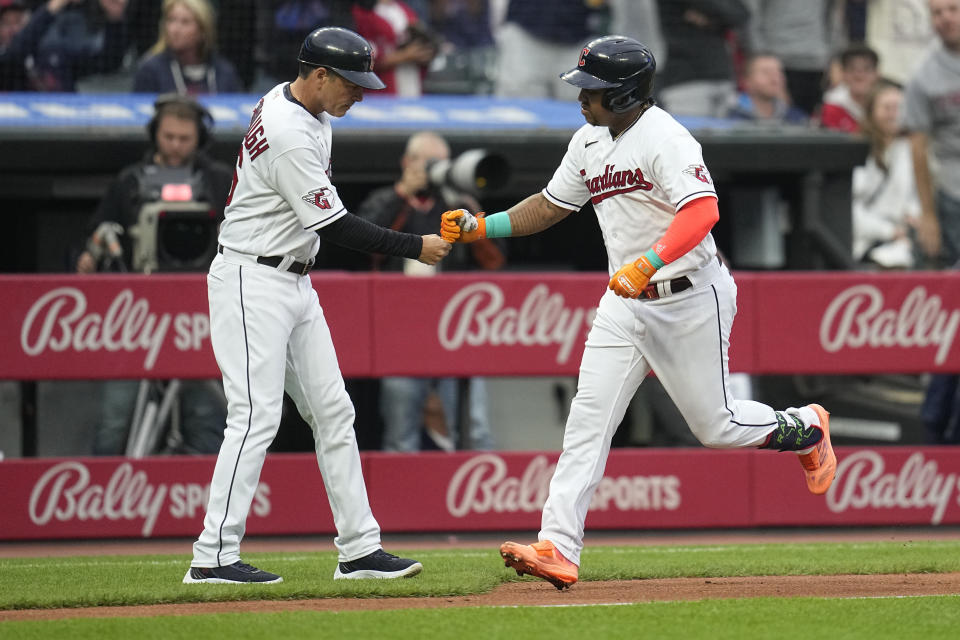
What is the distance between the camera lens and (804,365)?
Result: 29.8 ft

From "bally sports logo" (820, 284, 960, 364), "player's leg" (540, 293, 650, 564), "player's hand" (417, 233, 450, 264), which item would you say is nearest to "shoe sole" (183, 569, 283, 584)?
"player's leg" (540, 293, 650, 564)

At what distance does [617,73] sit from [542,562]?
6.14 ft

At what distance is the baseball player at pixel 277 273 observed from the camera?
19.2 ft

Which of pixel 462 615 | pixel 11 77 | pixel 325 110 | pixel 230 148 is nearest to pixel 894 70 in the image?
pixel 230 148

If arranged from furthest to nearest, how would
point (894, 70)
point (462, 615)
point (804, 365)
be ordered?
point (894, 70) < point (804, 365) < point (462, 615)

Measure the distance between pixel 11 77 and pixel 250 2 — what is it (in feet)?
6.19

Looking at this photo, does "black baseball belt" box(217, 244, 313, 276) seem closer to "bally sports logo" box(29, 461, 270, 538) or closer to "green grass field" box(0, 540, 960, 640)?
"green grass field" box(0, 540, 960, 640)

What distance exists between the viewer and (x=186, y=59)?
10711mm

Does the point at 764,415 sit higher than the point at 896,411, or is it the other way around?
the point at 764,415

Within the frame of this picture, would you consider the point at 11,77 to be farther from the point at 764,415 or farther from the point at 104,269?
the point at 764,415

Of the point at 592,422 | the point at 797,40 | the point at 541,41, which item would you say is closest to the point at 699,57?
the point at 541,41

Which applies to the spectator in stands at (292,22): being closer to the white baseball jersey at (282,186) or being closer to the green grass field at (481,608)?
the green grass field at (481,608)

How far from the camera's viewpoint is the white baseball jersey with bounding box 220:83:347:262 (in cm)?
580

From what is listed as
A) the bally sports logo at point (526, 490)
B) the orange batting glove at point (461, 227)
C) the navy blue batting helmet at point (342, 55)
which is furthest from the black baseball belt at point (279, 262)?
the bally sports logo at point (526, 490)
